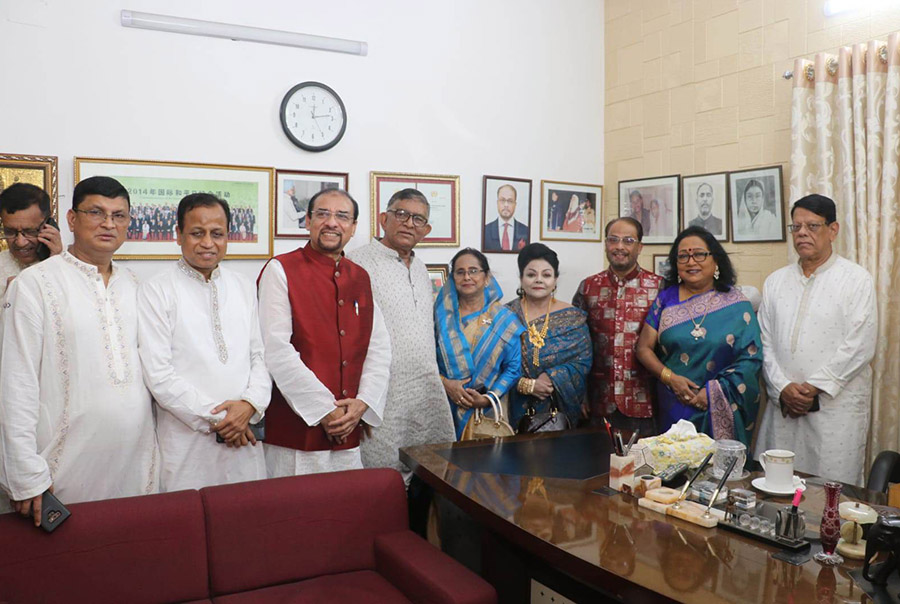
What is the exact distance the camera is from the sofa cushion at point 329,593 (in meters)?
2.26

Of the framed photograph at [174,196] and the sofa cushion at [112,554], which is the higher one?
the framed photograph at [174,196]

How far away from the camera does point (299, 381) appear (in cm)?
283

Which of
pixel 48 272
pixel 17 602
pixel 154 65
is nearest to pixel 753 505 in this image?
pixel 17 602

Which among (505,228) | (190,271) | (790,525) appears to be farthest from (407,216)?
(790,525)

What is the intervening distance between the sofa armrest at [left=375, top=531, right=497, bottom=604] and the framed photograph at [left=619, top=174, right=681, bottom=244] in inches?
111

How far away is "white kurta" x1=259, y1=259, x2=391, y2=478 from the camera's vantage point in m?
2.84

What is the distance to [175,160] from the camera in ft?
11.8

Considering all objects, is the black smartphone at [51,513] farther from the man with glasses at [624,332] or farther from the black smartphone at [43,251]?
the man with glasses at [624,332]

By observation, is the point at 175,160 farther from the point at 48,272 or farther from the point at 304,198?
the point at 48,272

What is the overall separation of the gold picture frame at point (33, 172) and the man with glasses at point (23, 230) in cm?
40

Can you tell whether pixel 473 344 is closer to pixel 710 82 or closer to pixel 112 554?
pixel 112 554

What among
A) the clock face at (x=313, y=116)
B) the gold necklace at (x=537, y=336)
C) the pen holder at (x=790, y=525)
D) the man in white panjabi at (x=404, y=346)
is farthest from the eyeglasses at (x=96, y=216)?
the pen holder at (x=790, y=525)

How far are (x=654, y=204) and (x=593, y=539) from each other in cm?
311

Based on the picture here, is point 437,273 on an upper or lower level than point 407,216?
lower
